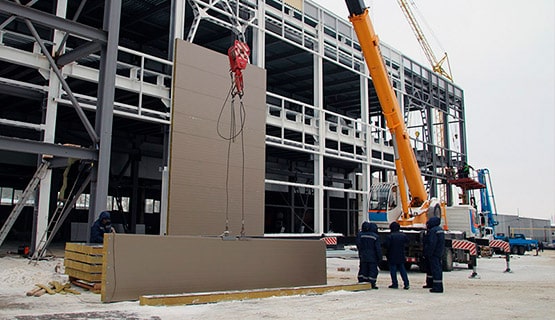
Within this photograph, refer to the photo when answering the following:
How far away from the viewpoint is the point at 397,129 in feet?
58.2

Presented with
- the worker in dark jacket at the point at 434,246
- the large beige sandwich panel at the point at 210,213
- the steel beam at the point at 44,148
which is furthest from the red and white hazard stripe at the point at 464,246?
the steel beam at the point at 44,148

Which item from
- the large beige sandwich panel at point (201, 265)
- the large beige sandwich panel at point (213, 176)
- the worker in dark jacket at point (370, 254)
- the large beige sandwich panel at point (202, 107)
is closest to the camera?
the large beige sandwich panel at point (201, 265)

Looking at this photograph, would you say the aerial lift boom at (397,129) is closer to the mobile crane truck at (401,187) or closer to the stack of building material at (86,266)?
the mobile crane truck at (401,187)

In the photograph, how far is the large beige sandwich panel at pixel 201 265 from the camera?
8.37 meters

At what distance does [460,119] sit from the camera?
36750 millimetres

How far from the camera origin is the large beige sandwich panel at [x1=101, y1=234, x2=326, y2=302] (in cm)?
837

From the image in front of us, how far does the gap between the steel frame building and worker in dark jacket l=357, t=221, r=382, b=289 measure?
20.8ft

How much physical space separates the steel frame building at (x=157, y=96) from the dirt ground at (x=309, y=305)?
319 centimetres

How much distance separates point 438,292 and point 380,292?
140 centimetres

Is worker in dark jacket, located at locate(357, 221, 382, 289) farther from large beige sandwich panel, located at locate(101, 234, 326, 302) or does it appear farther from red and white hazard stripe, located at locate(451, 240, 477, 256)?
red and white hazard stripe, located at locate(451, 240, 477, 256)

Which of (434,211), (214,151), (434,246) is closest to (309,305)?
(434,246)

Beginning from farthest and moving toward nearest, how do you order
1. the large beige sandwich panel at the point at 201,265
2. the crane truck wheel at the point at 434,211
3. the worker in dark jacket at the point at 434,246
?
the crane truck wheel at the point at 434,211, the worker in dark jacket at the point at 434,246, the large beige sandwich panel at the point at 201,265

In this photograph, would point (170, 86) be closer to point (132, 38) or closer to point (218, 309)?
point (132, 38)

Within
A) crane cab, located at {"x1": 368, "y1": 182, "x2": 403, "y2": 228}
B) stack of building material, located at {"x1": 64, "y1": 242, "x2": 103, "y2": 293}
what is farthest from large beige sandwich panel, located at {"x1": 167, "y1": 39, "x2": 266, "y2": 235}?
stack of building material, located at {"x1": 64, "y1": 242, "x2": 103, "y2": 293}
